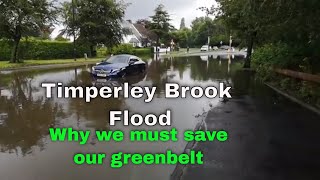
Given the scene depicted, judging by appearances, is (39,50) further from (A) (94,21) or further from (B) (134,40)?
(B) (134,40)

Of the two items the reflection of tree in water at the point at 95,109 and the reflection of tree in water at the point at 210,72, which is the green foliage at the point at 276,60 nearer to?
the reflection of tree in water at the point at 210,72

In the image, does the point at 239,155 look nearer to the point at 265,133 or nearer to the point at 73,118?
the point at 265,133

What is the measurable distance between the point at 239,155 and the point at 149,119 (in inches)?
157

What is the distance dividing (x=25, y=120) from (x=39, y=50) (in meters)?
35.3

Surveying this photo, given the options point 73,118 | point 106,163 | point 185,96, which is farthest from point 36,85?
point 106,163

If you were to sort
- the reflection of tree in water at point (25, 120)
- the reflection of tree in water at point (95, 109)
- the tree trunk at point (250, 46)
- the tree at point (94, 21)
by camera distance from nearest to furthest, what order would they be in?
the reflection of tree in water at point (25, 120) < the reflection of tree in water at point (95, 109) < the tree trunk at point (250, 46) < the tree at point (94, 21)

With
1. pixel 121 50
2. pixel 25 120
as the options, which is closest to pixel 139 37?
pixel 121 50

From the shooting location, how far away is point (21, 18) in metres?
33.1

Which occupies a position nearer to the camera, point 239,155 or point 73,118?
point 239,155

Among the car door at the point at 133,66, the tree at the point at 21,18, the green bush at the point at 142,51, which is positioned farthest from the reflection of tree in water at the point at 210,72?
the green bush at the point at 142,51

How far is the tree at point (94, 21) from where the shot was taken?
50.8 meters

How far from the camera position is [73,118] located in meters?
9.94

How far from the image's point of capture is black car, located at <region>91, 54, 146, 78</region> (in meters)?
21.2

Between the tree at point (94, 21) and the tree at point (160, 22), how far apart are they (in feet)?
102
